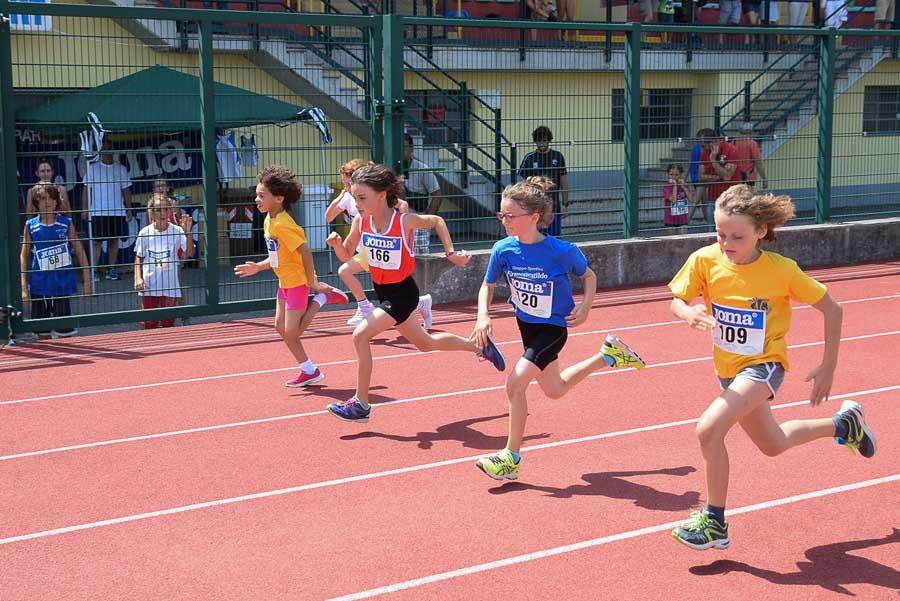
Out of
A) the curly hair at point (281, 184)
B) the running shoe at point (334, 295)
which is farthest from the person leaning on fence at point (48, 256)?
the curly hair at point (281, 184)

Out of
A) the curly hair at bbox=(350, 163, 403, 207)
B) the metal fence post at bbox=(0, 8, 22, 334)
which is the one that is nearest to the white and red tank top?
the curly hair at bbox=(350, 163, 403, 207)

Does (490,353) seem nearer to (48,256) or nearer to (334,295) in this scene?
(334,295)

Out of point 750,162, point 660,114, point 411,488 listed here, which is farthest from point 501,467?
point 750,162

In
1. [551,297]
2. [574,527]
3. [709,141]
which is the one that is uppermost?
[709,141]

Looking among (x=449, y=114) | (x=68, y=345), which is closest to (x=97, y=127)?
(x=68, y=345)

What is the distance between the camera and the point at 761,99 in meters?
22.6

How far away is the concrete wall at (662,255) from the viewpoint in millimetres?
13695

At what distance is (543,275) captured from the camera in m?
6.70

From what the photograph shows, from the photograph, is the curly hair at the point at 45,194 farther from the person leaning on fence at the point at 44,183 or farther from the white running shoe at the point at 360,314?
the white running shoe at the point at 360,314

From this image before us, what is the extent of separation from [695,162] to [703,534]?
1047 centimetres

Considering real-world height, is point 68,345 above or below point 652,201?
below

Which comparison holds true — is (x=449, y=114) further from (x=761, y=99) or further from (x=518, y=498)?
(x=761, y=99)

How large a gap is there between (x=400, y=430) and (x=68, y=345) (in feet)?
16.3

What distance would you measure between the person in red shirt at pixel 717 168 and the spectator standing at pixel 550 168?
218cm
